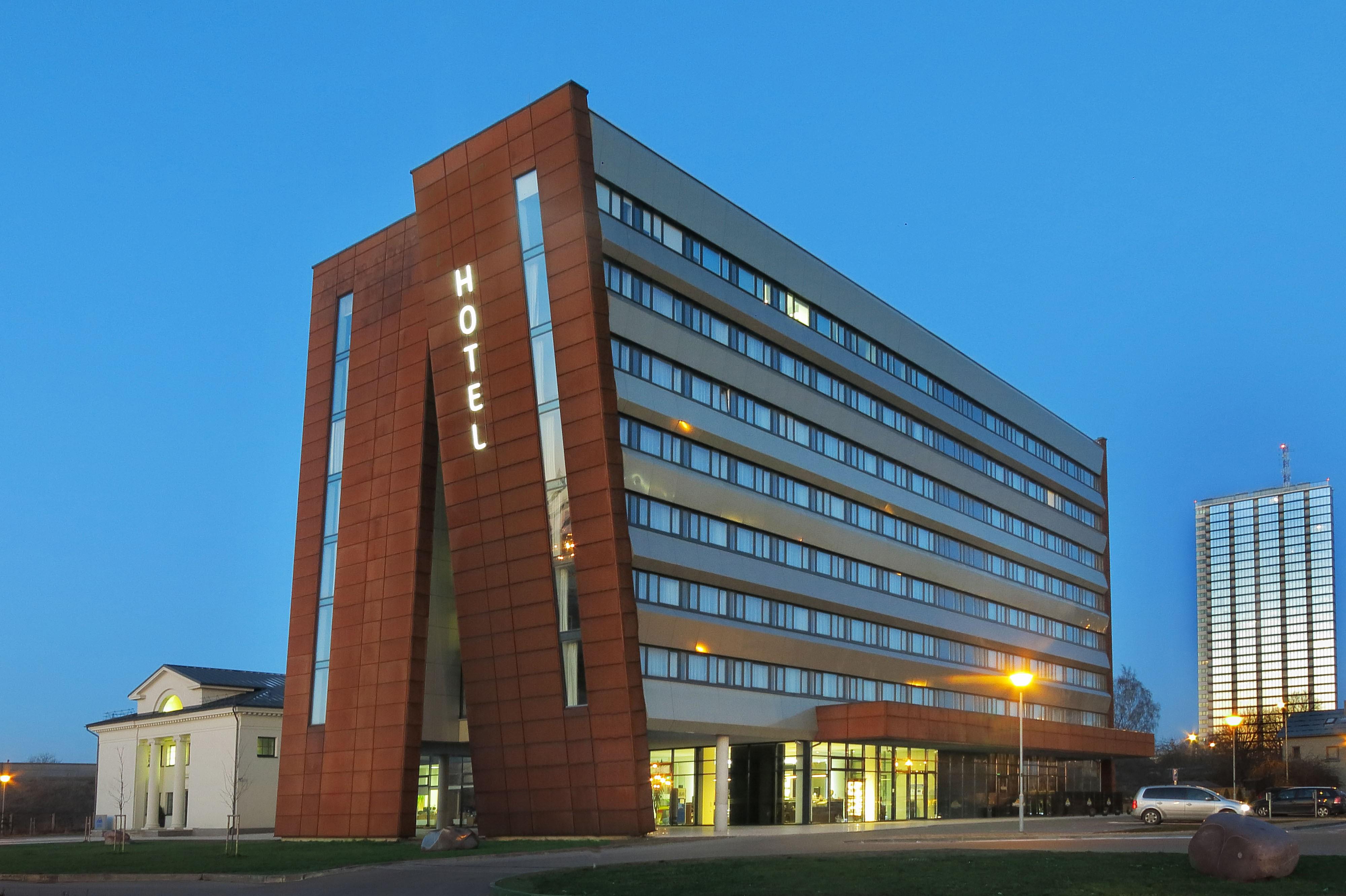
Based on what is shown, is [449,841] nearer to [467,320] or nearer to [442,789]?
[467,320]

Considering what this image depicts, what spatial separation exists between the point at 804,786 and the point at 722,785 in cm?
803

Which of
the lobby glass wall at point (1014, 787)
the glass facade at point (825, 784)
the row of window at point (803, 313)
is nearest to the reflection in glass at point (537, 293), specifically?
the row of window at point (803, 313)

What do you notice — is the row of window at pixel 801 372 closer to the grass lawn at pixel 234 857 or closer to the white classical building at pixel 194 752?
the grass lawn at pixel 234 857

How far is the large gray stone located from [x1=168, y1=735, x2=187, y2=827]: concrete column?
146 feet

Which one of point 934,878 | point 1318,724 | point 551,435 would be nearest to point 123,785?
point 551,435

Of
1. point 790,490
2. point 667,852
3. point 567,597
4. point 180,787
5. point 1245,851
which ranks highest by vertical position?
point 790,490

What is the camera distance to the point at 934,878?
2425 centimetres

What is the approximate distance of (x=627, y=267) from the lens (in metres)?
52.2

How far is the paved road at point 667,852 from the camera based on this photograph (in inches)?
1193

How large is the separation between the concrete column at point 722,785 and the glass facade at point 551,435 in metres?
8.65

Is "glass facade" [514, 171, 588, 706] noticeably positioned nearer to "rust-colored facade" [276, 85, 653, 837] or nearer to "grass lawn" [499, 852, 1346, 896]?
"rust-colored facade" [276, 85, 653, 837]

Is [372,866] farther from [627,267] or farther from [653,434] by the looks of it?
[627,267]

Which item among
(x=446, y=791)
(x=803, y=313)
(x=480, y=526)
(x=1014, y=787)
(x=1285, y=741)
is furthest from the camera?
(x=1285, y=741)

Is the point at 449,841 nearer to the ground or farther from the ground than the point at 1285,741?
nearer to the ground
